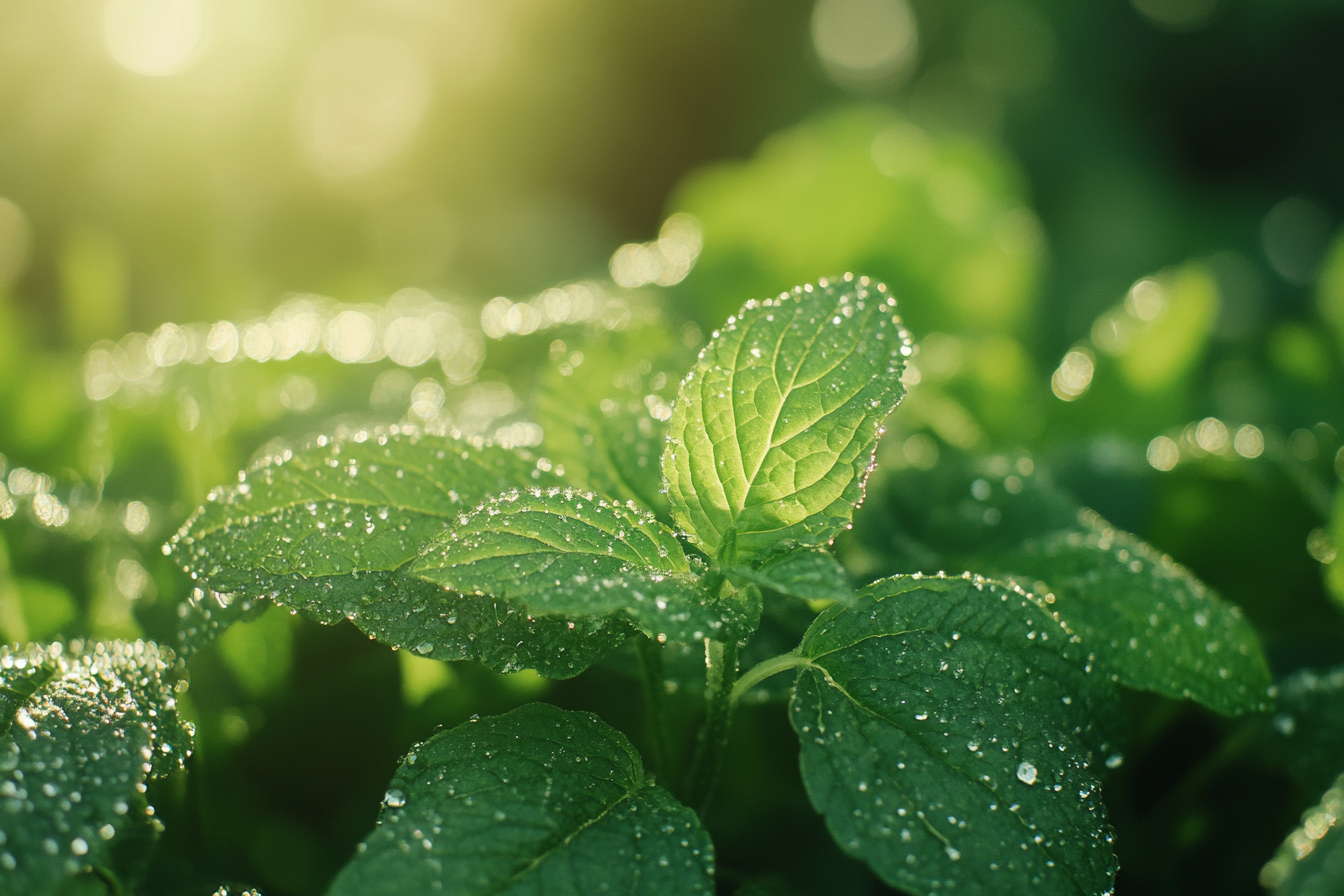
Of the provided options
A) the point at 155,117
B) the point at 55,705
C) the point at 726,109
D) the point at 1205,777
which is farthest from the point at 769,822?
the point at 726,109

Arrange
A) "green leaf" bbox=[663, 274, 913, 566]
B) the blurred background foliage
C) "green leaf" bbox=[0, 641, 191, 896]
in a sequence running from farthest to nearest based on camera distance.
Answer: the blurred background foliage < "green leaf" bbox=[663, 274, 913, 566] < "green leaf" bbox=[0, 641, 191, 896]

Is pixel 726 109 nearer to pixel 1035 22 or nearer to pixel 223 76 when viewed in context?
pixel 1035 22

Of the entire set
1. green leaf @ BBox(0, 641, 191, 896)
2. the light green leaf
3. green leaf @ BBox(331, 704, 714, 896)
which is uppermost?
green leaf @ BBox(0, 641, 191, 896)

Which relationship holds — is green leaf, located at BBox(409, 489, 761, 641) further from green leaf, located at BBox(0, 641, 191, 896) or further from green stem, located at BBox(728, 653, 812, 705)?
green leaf, located at BBox(0, 641, 191, 896)

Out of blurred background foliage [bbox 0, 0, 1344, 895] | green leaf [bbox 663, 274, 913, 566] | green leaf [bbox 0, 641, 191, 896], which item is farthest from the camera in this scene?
blurred background foliage [bbox 0, 0, 1344, 895]

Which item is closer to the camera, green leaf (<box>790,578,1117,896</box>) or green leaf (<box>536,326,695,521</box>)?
green leaf (<box>790,578,1117,896</box>)

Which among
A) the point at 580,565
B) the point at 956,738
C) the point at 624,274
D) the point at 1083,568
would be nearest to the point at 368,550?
the point at 580,565

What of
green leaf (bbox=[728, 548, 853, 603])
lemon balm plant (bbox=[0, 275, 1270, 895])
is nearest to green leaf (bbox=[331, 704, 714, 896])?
lemon balm plant (bbox=[0, 275, 1270, 895])

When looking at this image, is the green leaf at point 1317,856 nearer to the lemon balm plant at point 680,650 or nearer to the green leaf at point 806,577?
the lemon balm plant at point 680,650
